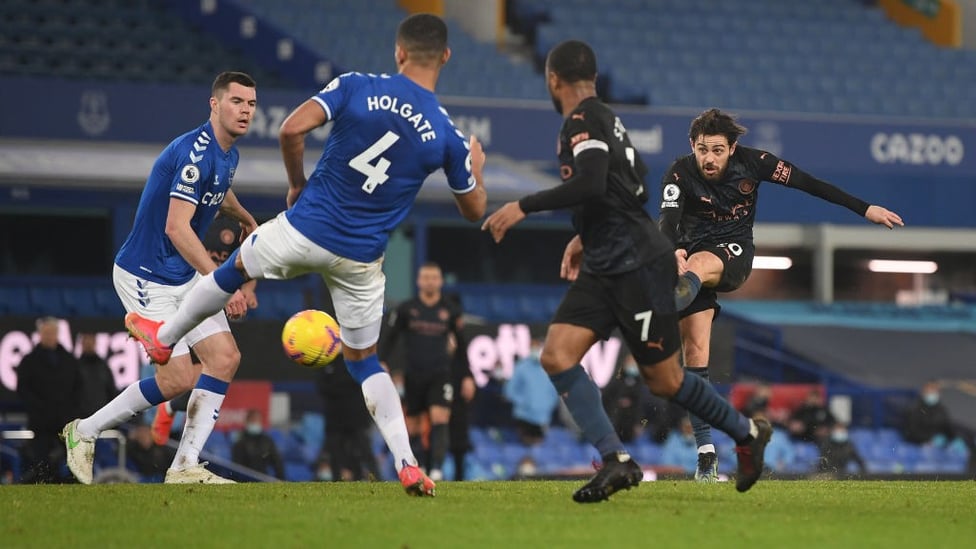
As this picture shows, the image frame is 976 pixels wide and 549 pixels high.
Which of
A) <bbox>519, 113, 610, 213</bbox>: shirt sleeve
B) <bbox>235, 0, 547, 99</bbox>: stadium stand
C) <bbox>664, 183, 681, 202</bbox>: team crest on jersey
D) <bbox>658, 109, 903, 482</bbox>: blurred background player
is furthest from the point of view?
<bbox>235, 0, 547, 99</bbox>: stadium stand

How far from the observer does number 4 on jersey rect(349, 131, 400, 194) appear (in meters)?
7.36

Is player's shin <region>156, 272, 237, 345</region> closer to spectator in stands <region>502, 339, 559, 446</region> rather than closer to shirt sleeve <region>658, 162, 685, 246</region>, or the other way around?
Result: shirt sleeve <region>658, 162, 685, 246</region>

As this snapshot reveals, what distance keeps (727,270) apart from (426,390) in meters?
6.74

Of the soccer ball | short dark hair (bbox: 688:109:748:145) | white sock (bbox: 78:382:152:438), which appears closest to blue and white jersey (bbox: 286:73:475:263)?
the soccer ball

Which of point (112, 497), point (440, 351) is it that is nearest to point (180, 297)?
point (112, 497)

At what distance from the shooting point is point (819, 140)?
23609 millimetres

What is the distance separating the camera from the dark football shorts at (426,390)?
15.5 meters

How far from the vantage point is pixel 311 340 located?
28.7 feet

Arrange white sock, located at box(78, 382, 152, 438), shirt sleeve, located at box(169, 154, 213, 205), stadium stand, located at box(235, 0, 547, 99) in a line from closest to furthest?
shirt sleeve, located at box(169, 154, 213, 205), white sock, located at box(78, 382, 152, 438), stadium stand, located at box(235, 0, 547, 99)

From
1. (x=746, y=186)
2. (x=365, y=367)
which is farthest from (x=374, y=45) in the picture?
(x=365, y=367)

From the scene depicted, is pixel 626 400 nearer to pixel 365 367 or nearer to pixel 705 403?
pixel 365 367

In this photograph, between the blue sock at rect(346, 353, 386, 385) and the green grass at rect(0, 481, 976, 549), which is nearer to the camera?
the green grass at rect(0, 481, 976, 549)

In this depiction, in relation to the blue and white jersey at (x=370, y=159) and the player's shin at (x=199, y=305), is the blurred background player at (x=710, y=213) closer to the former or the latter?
the blue and white jersey at (x=370, y=159)

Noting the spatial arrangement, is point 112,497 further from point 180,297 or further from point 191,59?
point 191,59
